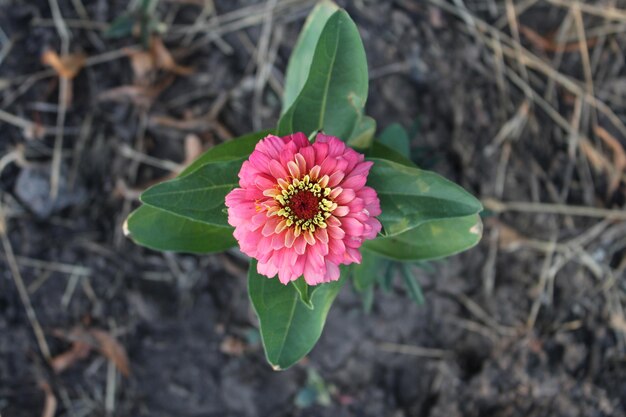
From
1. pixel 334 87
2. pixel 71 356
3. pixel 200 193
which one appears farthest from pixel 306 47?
pixel 71 356

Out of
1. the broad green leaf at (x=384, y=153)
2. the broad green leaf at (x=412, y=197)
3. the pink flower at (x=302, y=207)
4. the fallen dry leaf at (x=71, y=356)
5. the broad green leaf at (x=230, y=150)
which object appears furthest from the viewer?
the fallen dry leaf at (x=71, y=356)

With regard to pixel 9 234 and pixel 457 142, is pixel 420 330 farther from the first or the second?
pixel 9 234

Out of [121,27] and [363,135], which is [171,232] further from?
[121,27]

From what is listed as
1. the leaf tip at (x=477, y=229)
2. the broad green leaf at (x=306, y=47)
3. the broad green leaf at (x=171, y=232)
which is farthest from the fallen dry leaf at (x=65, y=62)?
the leaf tip at (x=477, y=229)

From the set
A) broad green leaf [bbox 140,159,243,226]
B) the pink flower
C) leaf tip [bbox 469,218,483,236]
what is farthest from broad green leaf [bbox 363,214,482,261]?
broad green leaf [bbox 140,159,243,226]

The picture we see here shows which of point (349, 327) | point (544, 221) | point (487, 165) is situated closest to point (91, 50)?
point (349, 327)

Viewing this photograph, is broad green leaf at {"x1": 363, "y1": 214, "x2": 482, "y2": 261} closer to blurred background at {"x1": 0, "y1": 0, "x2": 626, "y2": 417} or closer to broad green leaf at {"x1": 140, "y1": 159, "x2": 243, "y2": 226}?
broad green leaf at {"x1": 140, "y1": 159, "x2": 243, "y2": 226}

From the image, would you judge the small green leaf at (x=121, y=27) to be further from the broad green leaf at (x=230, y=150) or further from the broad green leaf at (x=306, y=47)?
the broad green leaf at (x=230, y=150)
